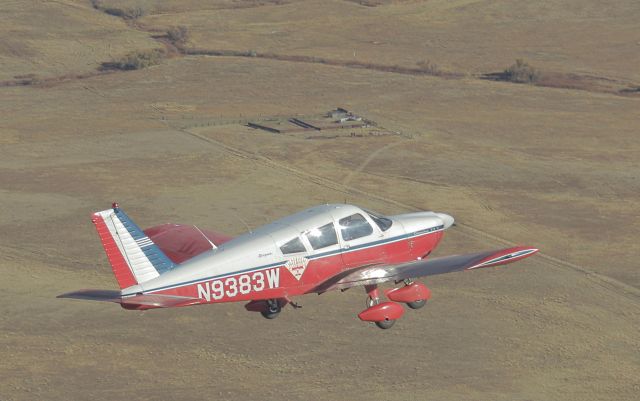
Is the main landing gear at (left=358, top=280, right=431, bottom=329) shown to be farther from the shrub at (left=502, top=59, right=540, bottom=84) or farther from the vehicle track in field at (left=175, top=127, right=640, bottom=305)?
the shrub at (left=502, top=59, right=540, bottom=84)

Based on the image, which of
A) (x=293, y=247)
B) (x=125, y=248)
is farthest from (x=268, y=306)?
(x=125, y=248)

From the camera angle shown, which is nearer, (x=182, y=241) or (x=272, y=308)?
(x=272, y=308)

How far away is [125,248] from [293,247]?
16.9 ft

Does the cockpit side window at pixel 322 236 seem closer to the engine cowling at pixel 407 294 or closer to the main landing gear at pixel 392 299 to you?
the main landing gear at pixel 392 299

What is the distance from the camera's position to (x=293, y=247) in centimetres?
2955

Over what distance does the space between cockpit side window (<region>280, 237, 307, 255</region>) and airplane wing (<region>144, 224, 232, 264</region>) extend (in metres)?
2.59

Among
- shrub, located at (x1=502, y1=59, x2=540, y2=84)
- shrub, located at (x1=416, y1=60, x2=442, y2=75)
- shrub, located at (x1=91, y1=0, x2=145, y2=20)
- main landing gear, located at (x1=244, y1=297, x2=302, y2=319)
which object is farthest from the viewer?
shrub, located at (x1=91, y1=0, x2=145, y2=20)

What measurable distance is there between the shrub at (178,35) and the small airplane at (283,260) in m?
78.2

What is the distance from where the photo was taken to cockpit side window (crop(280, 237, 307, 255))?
29359mm

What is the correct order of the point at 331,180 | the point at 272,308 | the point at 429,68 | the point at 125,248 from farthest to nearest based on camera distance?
1. the point at 429,68
2. the point at 331,180
3. the point at 272,308
4. the point at 125,248

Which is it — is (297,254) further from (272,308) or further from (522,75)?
(522,75)

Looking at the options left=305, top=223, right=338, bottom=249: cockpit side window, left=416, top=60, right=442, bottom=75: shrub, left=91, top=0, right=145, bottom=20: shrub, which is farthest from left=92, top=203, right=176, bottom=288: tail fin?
left=91, top=0, right=145, bottom=20: shrub

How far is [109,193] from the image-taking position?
5684 centimetres

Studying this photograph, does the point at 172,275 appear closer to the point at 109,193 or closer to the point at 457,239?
the point at 457,239
